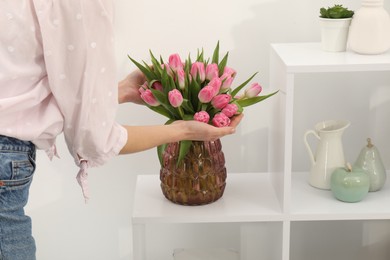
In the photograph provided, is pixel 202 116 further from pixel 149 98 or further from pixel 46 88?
pixel 46 88

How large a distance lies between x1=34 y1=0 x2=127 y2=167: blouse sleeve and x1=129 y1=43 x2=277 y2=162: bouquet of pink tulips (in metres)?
0.37

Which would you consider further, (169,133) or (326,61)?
(326,61)

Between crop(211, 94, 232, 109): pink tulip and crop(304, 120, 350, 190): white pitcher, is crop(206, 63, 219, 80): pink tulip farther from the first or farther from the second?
crop(304, 120, 350, 190): white pitcher

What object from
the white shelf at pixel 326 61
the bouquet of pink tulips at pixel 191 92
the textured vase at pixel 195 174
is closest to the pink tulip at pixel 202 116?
the bouquet of pink tulips at pixel 191 92

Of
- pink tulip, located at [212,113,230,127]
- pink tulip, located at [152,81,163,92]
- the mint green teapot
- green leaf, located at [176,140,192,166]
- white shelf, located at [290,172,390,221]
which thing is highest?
pink tulip, located at [152,81,163,92]

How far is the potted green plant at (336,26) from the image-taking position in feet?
5.57

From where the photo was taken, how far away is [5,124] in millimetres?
1149

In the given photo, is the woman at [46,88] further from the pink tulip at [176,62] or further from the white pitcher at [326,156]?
the white pitcher at [326,156]

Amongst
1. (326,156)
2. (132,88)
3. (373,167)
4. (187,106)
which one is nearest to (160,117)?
(132,88)

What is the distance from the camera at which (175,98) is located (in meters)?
1.57

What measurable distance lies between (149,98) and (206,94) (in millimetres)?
149

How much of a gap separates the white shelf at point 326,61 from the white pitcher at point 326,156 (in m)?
0.23

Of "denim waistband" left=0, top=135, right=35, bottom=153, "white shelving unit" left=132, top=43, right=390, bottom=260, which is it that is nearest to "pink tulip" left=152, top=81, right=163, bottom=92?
"white shelving unit" left=132, top=43, right=390, bottom=260

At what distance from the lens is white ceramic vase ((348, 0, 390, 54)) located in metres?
1.65
